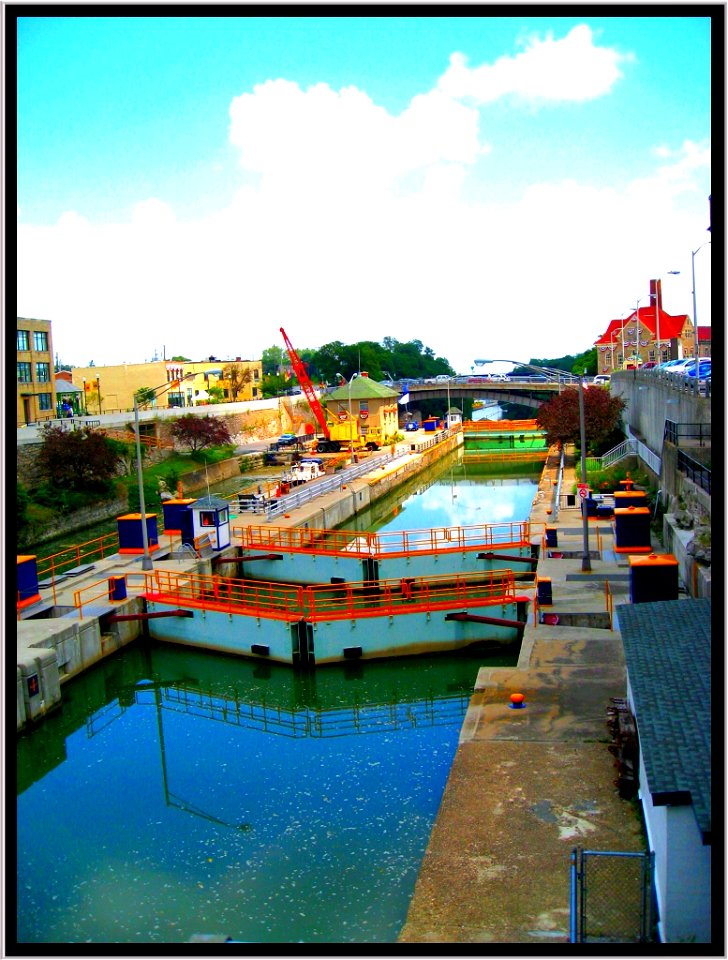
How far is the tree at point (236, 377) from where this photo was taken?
115812 millimetres

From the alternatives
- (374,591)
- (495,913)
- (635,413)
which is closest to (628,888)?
(495,913)

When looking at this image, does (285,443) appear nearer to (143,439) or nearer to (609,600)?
(143,439)

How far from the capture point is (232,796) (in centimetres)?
1769

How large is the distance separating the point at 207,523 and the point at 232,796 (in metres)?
17.5

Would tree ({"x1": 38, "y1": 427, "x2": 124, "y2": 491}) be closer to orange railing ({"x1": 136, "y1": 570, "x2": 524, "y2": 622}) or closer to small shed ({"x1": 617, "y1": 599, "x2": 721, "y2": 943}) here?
orange railing ({"x1": 136, "y1": 570, "x2": 524, "y2": 622})

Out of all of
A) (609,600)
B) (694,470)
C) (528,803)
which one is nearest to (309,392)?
(694,470)

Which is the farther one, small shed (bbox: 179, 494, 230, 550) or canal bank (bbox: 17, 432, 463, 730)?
small shed (bbox: 179, 494, 230, 550)

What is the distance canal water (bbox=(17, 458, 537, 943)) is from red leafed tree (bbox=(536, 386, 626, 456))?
108 feet

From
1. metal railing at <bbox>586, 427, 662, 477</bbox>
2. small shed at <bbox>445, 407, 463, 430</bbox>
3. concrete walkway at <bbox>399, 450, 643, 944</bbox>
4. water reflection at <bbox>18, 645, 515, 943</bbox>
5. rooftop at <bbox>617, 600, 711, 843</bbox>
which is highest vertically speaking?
small shed at <bbox>445, 407, 463, 430</bbox>

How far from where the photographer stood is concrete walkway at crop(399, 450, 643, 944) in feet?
36.5

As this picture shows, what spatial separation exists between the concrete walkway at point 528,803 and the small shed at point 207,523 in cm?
1565

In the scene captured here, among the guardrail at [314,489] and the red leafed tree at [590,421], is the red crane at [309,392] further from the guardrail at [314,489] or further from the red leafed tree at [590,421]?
the red leafed tree at [590,421]

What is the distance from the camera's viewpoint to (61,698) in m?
23.1

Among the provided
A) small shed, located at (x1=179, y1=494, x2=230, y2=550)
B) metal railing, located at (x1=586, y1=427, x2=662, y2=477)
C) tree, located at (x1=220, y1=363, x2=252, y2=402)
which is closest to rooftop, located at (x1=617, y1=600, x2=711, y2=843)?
small shed, located at (x1=179, y1=494, x2=230, y2=550)
